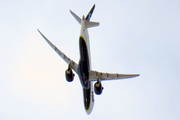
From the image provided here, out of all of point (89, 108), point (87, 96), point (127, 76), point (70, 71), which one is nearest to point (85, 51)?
point (70, 71)

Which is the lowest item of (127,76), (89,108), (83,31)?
(89,108)

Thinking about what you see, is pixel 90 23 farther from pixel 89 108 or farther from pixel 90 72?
pixel 89 108

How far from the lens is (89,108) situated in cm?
3709

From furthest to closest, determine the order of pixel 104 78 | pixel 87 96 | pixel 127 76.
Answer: pixel 87 96 < pixel 104 78 < pixel 127 76

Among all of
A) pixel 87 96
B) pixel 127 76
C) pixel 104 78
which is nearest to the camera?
pixel 127 76

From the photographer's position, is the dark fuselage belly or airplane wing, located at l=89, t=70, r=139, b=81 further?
airplane wing, located at l=89, t=70, r=139, b=81

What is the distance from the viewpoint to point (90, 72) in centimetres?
3222

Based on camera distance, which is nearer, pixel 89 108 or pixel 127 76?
pixel 127 76

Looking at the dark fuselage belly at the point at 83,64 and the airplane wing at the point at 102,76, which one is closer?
the dark fuselage belly at the point at 83,64

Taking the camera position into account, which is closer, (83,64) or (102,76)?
(83,64)

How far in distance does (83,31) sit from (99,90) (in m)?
8.94

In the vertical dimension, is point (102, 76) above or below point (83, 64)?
below

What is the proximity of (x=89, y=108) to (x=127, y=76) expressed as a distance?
10855 mm

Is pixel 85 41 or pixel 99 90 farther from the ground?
pixel 85 41
